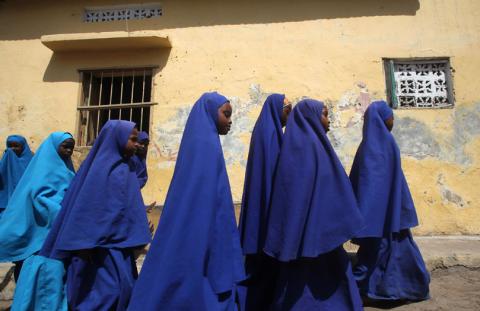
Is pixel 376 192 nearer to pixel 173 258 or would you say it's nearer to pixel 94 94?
pixel 173 258

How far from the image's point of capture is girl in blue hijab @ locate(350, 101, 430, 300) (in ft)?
8.72

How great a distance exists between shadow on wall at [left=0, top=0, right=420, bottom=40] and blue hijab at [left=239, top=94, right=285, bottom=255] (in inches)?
128

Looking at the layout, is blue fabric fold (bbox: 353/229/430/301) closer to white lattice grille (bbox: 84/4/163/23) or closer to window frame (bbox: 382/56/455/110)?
window frame (bbox: 382/56/455/110)

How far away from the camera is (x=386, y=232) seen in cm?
272

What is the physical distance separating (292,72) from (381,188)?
290 centimetres

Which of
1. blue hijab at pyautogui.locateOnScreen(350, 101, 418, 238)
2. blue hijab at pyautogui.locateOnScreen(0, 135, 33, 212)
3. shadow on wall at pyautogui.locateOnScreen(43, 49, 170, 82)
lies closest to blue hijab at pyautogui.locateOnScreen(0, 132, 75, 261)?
blue hijab at pyautogui.locateOnScreen(0, 135, 33, 212)

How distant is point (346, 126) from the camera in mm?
5016

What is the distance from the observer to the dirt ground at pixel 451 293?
2.61 m

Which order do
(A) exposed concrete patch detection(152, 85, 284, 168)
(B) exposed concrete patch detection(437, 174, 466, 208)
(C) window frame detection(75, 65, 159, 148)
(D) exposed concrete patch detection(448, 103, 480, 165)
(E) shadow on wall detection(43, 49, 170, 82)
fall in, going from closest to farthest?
1. (B) exposed concrete patch detection(437, 174, 466, 208)
2. (D) exposed concrete patch detection(448, 103, 480, 165)
3. (A) exposed concrete patch detection(152, 85, 284, 168)
4. (C) window frame detection(75, 65, 159, 148)
5. (E) shadow on wall detection(43, 49, 170, 82)

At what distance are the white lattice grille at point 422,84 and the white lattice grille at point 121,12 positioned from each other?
375 centimetres

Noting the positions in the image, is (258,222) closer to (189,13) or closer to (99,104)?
(99,104)

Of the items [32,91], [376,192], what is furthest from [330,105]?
[32,91]

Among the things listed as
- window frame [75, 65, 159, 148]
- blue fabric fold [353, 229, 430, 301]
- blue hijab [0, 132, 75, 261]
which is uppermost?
window frame [75, 65, 159, 148]

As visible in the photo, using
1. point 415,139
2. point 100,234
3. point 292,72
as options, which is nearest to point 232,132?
point 292,72
